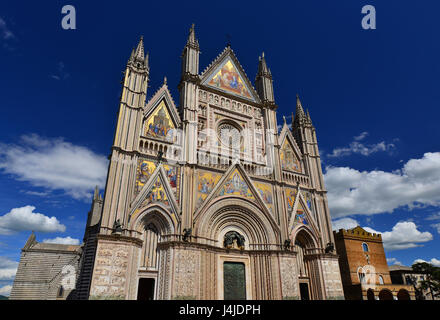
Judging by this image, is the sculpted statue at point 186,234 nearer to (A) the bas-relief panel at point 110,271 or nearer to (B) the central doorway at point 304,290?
(A) the bas-relief panel at point 110,271

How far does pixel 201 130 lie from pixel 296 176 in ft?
32.0

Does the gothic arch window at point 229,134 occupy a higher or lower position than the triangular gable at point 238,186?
higher

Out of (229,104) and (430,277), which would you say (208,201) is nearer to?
(229,104)

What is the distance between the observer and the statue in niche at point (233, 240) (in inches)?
789

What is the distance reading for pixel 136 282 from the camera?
1609 centimetres

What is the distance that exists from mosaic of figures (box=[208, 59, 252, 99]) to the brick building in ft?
62.8

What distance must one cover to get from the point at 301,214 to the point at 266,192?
3752mm

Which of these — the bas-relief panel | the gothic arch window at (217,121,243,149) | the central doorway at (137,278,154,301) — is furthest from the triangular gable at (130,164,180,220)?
the gothic arch window at (217,121,243,149)

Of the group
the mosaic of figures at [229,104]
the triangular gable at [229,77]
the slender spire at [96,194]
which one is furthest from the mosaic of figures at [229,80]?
the slender spire at [96,194]

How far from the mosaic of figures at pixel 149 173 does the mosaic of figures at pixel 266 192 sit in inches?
272

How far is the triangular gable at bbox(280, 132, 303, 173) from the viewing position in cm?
2561

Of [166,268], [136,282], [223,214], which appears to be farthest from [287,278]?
[136,282]

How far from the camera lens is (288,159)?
85.3 ft
